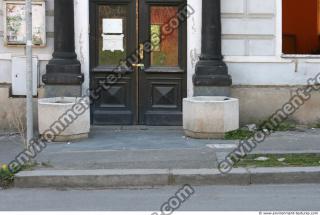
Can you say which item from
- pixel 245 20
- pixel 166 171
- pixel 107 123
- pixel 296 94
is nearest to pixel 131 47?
pixel 107 123

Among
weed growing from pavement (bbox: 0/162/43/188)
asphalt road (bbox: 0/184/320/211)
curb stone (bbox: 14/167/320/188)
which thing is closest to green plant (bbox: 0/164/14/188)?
weed growing from pavement (bbox: 0/162/43/188)

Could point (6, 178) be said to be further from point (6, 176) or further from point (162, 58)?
point (162, 58)

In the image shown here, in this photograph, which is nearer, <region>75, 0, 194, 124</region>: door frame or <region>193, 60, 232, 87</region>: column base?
<region>193, 60, 232, 87</region>: column base

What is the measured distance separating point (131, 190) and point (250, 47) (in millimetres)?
4831

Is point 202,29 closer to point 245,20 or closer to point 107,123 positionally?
point 245,20

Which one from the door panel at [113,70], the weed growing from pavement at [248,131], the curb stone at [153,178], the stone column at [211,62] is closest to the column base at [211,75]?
the stone column at [211,62]

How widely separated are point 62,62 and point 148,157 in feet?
10.4

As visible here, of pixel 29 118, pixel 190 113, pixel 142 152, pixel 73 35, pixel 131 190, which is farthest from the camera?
pixel 73 35

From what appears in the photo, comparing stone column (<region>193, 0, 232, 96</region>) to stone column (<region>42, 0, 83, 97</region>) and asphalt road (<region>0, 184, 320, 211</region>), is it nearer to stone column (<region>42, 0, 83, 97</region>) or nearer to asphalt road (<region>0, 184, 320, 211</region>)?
stone column (<region>42, 0, 83, 97</region>)

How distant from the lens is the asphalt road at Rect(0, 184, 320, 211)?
259 inches

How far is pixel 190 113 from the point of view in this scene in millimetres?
10234

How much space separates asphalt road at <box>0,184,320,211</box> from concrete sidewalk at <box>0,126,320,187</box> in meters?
0.18

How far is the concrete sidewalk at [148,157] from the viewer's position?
7.73 metres

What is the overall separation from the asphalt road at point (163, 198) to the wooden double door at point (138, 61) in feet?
12.9
